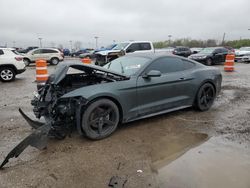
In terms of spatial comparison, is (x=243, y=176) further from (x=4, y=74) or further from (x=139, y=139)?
(x=4, y=74)

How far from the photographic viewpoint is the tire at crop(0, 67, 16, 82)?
1162cm

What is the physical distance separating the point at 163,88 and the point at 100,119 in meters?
1.61

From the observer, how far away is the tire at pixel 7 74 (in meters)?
11.6

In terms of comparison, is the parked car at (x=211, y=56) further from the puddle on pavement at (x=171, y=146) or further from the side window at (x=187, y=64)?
the puddle on pavement at (x=171, y=146)

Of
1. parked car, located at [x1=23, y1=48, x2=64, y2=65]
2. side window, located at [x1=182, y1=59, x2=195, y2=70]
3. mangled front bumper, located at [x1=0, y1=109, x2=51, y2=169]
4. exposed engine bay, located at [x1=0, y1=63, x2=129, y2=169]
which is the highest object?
side window, located at [x1=182, y1=59, x2=195, y2=70]

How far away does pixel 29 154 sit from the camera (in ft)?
12.9

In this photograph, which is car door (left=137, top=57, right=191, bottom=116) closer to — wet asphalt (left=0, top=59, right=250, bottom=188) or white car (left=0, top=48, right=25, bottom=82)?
wet asphalt (left=0, top=59, right=250, bottom=188)

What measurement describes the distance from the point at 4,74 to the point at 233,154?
11007 millimetres

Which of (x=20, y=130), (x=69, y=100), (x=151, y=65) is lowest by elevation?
(x=20, y=130)

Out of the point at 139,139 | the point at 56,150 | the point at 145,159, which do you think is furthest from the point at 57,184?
the point at 139,139

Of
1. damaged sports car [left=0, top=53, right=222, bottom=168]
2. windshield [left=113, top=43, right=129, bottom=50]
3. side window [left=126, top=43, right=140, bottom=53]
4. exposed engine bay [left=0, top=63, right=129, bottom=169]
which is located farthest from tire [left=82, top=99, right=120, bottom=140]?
windshield [left=113, top=43, right=129, bottom=50]

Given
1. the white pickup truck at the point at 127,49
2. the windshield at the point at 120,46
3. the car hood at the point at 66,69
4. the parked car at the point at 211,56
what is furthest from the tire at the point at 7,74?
the parked car at the point at 211,56

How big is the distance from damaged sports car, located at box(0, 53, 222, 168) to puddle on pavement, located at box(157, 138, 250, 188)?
1.42 m

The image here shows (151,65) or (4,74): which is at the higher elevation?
(151,65)
